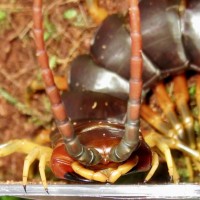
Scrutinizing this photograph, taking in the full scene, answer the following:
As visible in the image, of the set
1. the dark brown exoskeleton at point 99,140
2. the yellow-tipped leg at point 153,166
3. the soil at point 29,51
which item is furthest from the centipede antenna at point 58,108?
the soil at point 29,51

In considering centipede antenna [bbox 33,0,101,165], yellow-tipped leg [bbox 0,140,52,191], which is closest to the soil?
yellow-tipped leg [bbox 0,140,52,191]

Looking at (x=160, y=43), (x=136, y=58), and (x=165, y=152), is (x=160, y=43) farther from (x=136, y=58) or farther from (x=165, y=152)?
(x=136, y=58)

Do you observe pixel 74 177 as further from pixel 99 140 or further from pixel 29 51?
pixel 29 51

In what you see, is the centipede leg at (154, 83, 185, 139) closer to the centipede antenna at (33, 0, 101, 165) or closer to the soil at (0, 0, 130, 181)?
the soil at (0, 0, 130, 181)

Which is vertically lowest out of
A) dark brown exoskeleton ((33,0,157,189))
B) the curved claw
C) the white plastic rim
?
the curved claw

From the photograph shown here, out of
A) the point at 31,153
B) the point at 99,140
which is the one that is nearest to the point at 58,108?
the point at 99,140
